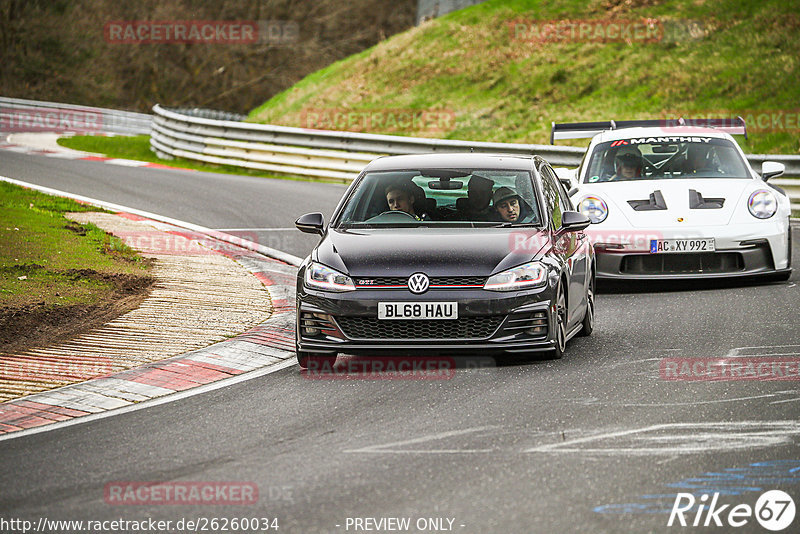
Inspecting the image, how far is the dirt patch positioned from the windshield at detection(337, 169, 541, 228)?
2399 millimetres

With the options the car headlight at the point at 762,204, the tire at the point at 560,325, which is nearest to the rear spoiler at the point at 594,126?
the car headlight at the point at 762,204

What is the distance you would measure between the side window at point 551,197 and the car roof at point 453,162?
0.18 meters

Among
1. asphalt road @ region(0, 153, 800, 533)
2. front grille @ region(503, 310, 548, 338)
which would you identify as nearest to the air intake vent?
asphalt road @ region(0, 153, 800, 533)

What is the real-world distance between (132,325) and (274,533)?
17.3 feet

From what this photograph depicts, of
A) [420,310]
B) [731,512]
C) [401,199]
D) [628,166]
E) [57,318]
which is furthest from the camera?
[628,166]

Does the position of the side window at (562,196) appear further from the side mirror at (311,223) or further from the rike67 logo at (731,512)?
the rike67 logo at (731,512)

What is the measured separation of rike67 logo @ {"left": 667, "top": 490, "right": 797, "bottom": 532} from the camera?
489 centimetres

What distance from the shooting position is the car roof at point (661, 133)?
42.6ft

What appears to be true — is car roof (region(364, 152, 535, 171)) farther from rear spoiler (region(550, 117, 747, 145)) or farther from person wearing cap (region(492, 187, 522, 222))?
rear spoiler (region(550, 117, 747, 145))

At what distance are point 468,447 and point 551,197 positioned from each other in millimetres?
3744

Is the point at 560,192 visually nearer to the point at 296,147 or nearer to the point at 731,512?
the point at 731,512

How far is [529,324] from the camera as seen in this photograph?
8070 mm

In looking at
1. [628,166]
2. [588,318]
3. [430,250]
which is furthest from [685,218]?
[430,250]

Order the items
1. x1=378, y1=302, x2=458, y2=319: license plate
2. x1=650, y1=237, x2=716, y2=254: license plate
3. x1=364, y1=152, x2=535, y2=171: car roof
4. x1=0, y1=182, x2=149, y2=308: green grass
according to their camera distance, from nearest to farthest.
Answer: x1=378, y1=302, x2=458, y2=319: license plate, x1=364, y1=152, x2=535, y2=171: car roof, x1=0, y1=182, x2=149, y2=308: green grass, x1=650, y1=237, x2=716, y2=254: license plate
